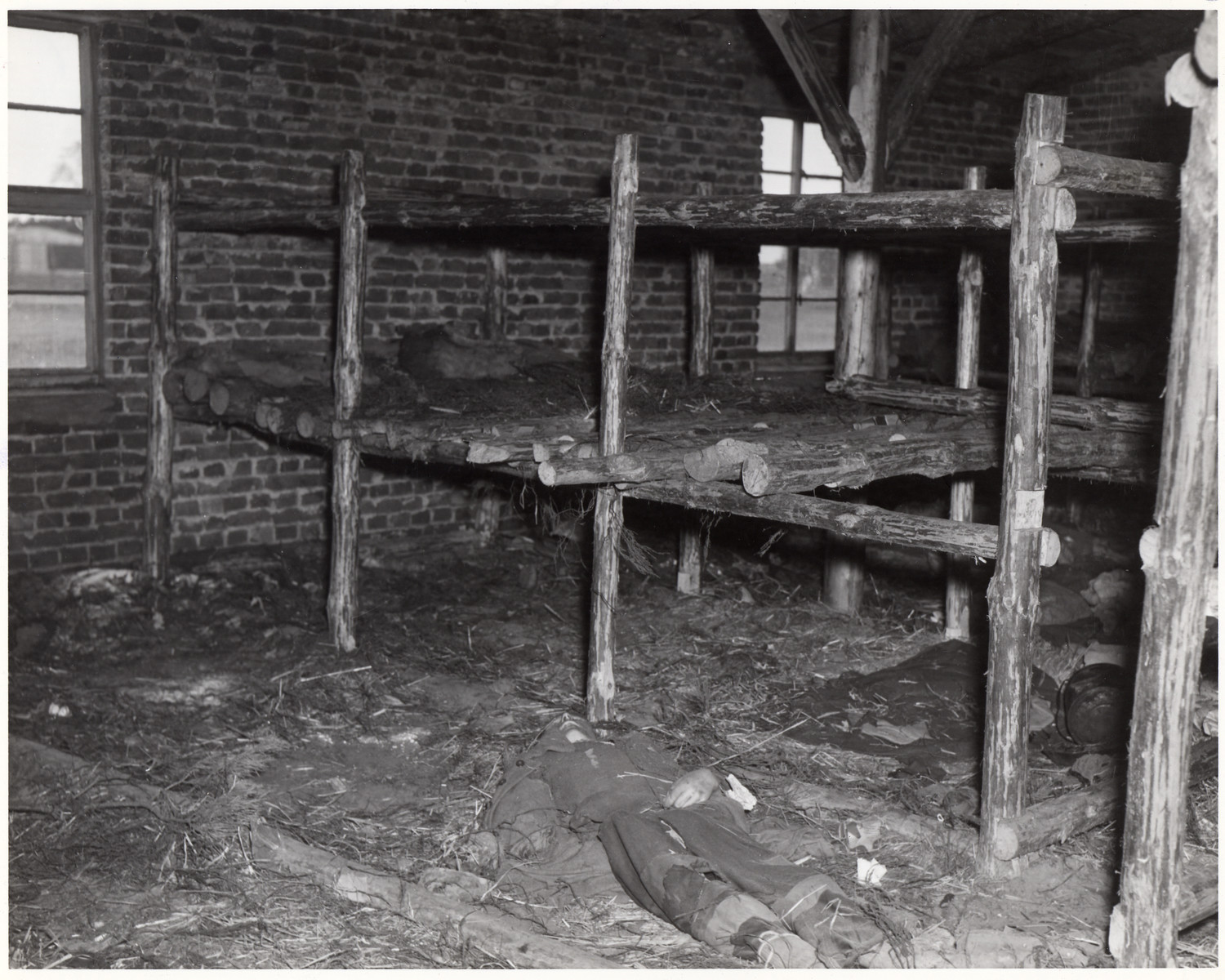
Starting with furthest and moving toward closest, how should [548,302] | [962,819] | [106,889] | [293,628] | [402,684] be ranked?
[548,302], [293,628], [402,684], [962,819], [106,889]

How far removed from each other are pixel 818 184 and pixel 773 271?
2.72 feet

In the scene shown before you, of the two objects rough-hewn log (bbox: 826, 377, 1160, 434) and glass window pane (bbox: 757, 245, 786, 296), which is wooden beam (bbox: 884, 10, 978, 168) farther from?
glass window pane (bbox: 757, 245, 786, 296)

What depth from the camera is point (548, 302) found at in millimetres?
9094

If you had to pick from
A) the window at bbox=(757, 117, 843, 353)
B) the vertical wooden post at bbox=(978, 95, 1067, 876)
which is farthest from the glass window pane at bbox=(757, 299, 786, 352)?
the vertical wooden post at bbox=(978, 95, 1067, 876)

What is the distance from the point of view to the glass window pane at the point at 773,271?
10.4 meters

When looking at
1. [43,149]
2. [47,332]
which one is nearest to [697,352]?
[47,332]

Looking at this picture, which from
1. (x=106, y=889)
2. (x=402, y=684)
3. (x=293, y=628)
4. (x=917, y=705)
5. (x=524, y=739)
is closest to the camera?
(x=106, y=889)

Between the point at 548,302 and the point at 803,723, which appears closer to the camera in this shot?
the point at 803,723

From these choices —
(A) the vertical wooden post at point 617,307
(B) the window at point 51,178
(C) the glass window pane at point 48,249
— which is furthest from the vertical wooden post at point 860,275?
(C) the glass window pane at point 48,249

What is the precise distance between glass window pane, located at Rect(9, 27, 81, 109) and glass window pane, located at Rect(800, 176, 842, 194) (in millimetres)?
5598

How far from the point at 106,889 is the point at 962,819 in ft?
9.92

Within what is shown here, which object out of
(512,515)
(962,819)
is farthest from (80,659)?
(962,819)

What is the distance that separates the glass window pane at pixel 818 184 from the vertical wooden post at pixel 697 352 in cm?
257

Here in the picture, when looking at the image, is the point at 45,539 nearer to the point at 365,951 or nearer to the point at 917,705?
the point at 365,951
